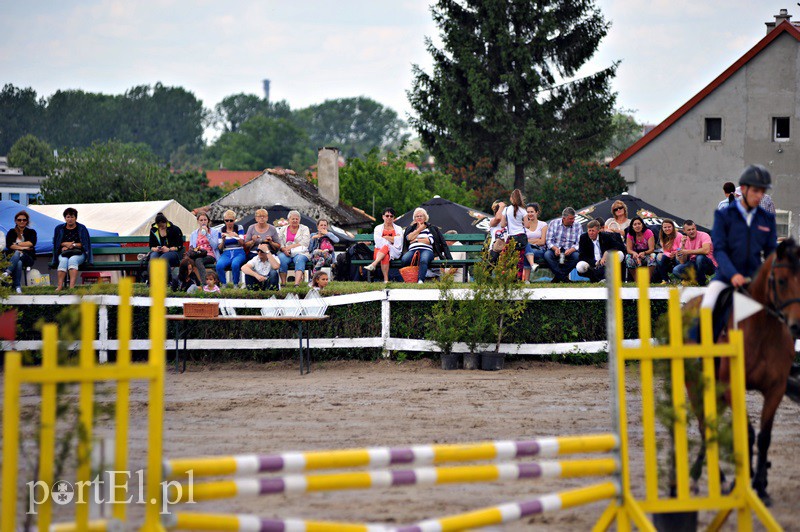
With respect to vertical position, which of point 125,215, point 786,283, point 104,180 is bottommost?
point 786,283

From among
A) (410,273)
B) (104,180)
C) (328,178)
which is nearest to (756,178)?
(410,273)

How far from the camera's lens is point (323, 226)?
1838 cm

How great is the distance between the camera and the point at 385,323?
607 inches

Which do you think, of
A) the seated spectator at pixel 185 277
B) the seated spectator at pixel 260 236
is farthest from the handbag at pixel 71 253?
the seated spectator at pixel 260 236

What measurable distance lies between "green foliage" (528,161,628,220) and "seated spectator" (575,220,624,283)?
32558 millimetres

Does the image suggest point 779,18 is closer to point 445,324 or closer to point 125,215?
point 125,215

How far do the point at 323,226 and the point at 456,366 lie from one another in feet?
15.3

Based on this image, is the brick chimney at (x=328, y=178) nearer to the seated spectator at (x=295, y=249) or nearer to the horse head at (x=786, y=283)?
the seated spectator at (x=295, y=249)

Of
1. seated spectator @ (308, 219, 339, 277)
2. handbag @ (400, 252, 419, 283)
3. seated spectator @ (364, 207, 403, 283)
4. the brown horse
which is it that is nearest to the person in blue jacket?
the brown horse

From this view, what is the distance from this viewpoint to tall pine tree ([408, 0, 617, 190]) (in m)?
48.8

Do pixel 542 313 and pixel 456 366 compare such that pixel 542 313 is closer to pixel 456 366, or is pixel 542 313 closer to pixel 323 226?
pixel 456 366

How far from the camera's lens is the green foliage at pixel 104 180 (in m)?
59.3

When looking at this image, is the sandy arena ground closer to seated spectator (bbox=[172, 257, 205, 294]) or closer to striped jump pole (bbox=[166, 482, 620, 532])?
striped jump pole (bbox=[166, 482, 620, 532])

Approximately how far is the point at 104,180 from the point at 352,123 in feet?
436
